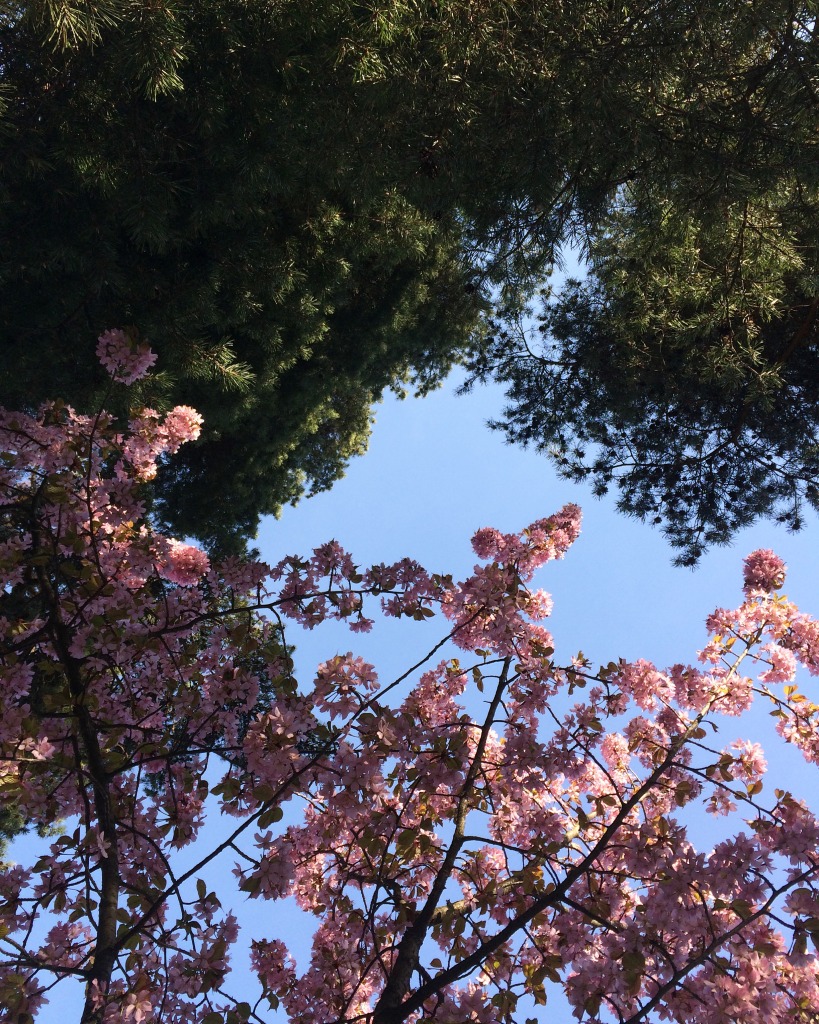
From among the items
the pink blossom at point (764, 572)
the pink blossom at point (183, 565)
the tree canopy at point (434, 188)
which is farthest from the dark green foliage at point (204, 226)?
the pink blossom at point (764, 572)

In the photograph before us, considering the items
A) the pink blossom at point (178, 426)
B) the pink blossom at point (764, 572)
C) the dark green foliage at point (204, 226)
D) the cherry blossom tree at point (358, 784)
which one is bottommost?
the cherry blossom tree at point (358, 784)

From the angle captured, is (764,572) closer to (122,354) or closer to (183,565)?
(183,565)

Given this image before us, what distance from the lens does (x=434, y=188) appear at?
14.3 ft

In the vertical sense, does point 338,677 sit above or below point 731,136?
below

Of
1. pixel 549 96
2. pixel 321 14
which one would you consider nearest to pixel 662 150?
pixel 549 96

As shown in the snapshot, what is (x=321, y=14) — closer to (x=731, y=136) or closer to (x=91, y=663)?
(x=731, y=136)

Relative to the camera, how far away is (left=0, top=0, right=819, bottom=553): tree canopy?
3779 mm

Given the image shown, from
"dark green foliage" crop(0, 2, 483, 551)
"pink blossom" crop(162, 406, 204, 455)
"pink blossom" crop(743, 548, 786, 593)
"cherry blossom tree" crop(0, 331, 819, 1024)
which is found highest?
"dark green foliage" crop(0, 2, 483, 551)

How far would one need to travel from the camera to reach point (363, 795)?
3.33 meters

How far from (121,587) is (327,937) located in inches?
92.6

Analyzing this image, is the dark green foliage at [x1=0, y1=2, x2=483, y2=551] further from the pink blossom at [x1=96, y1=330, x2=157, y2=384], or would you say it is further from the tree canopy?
the pink blossom at [x1=96, y1=330, x2=157, y2=384]

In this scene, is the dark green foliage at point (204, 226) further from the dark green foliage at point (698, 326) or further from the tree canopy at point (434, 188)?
the dark green foliage at point (698, 326)

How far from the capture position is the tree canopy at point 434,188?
378 centimetres

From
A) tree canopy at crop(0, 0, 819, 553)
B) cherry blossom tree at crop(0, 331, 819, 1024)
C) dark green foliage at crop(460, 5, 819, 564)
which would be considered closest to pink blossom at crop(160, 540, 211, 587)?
cherry blossom tree at crop(0, 331, 819, 1024)
